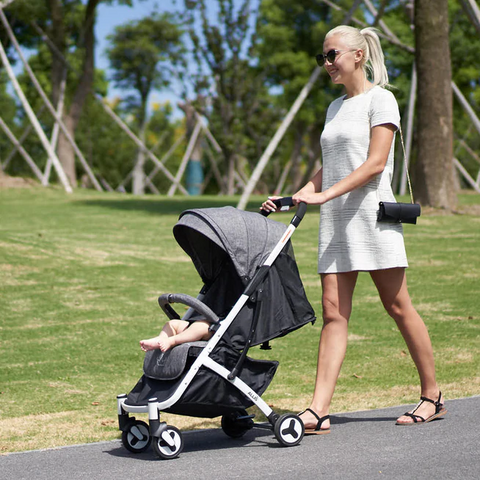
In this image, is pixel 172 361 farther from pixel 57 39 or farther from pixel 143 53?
pixel 143 53

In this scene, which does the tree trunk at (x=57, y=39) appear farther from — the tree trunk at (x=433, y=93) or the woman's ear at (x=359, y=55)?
the woman's ear at (x=359, y=55)

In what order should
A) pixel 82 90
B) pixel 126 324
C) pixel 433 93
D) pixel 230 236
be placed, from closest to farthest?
1. pixel 230 236
2. pixel 126 324
3. pixel 433 93
4. pixel 82 90

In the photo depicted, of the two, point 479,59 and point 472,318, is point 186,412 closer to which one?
point 472,318

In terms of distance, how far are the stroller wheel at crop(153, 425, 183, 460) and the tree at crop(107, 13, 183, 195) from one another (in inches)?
1647

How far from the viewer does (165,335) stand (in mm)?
4500

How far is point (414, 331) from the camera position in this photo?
195 inches

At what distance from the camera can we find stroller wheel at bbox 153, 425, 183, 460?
4352 millimetres

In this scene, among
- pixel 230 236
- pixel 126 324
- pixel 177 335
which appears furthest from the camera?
pixel 126 324

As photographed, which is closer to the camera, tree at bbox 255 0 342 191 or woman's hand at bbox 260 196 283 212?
woman's hand at bbox 260 196 283 212

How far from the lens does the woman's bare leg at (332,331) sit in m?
4.86

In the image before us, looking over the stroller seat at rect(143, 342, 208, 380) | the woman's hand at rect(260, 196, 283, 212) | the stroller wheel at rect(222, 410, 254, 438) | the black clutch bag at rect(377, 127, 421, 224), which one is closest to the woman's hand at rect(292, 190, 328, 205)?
the woman's hand at rect(260, 196, 283, 212)

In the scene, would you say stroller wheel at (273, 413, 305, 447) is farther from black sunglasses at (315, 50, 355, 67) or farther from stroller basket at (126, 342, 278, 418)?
black sunglasses at (315, 50, 355, 67)

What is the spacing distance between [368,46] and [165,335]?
2.04m

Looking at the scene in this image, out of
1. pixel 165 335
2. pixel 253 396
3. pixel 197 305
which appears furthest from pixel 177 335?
pixel 253 396
